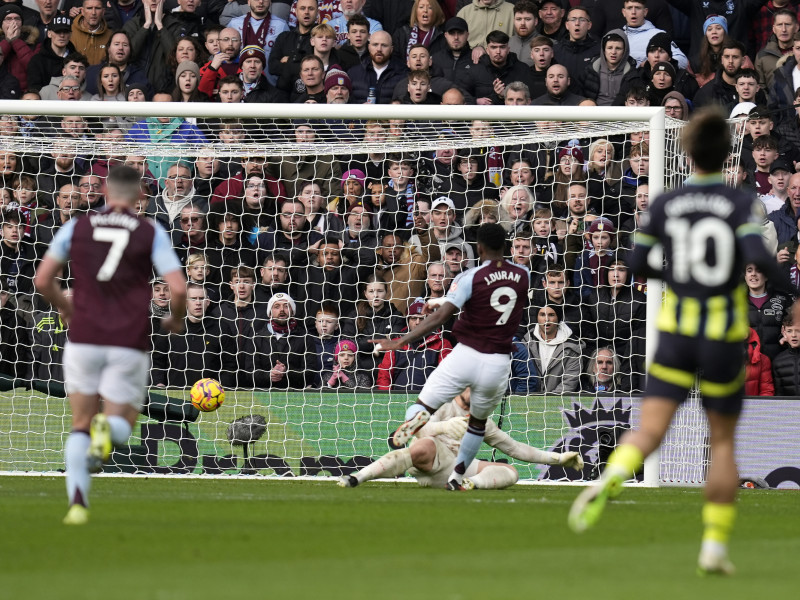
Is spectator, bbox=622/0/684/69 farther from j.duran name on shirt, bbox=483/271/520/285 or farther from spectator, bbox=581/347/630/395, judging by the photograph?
j.duran name on shirt, bbox=483/271/520/285

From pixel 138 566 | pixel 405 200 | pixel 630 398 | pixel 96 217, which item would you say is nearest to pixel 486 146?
pixel 405 200

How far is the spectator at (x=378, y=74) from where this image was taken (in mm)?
17500

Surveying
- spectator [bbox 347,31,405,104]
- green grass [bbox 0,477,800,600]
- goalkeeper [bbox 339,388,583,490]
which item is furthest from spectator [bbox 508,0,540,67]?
green grass [bbox 0,477,800,600]

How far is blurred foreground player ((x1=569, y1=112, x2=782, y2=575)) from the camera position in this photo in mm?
6379

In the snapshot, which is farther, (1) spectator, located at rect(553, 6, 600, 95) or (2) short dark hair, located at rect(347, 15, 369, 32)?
(2) short dark hair, located at rect(347, 15, 369, 32)

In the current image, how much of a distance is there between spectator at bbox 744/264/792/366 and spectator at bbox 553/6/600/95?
3667mm

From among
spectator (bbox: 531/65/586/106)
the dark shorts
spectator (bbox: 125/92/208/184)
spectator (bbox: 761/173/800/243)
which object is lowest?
the dark shorts

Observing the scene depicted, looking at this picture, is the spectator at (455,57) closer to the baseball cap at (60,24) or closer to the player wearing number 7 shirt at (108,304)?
the baseball cap at (60,24)

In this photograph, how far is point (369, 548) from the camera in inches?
279

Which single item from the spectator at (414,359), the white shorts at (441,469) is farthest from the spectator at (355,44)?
the white shorts at (441,469)

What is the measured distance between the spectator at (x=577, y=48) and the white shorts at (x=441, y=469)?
6330mm

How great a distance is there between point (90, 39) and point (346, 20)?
3802 millimetres

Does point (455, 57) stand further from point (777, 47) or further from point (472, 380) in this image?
point (472, 380)

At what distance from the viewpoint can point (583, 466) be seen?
1373 centimetres
